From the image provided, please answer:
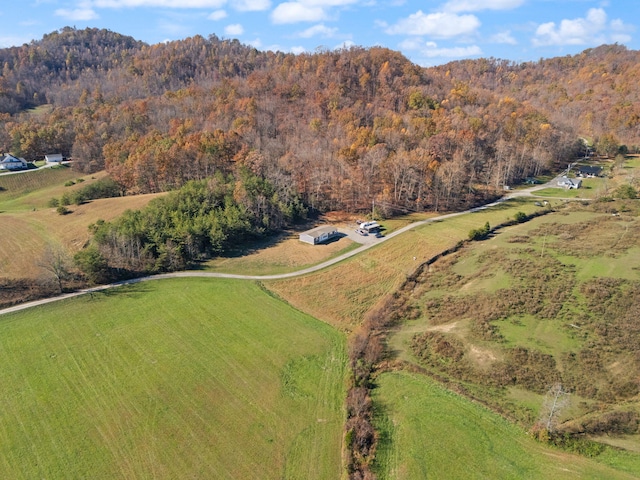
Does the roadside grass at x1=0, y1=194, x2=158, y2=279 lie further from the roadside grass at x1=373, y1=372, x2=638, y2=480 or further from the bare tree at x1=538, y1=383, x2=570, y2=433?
the bare tree at x1=538, y1=383, x2=570, y2=433

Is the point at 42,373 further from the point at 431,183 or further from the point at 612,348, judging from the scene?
the point at 431,183

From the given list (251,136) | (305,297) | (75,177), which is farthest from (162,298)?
(75,177)

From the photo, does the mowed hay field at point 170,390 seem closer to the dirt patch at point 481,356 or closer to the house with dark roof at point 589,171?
the dirt patch at point 481,356

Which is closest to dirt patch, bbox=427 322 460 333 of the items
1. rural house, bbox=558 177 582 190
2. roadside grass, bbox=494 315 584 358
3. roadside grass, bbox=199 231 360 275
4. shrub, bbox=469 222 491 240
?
roadside grass, bbox=494 315 584 358

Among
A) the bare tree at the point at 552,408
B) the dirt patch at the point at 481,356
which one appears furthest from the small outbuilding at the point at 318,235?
the bare tree at the point at 552,408

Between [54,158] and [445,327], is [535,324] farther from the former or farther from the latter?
[54,158]
